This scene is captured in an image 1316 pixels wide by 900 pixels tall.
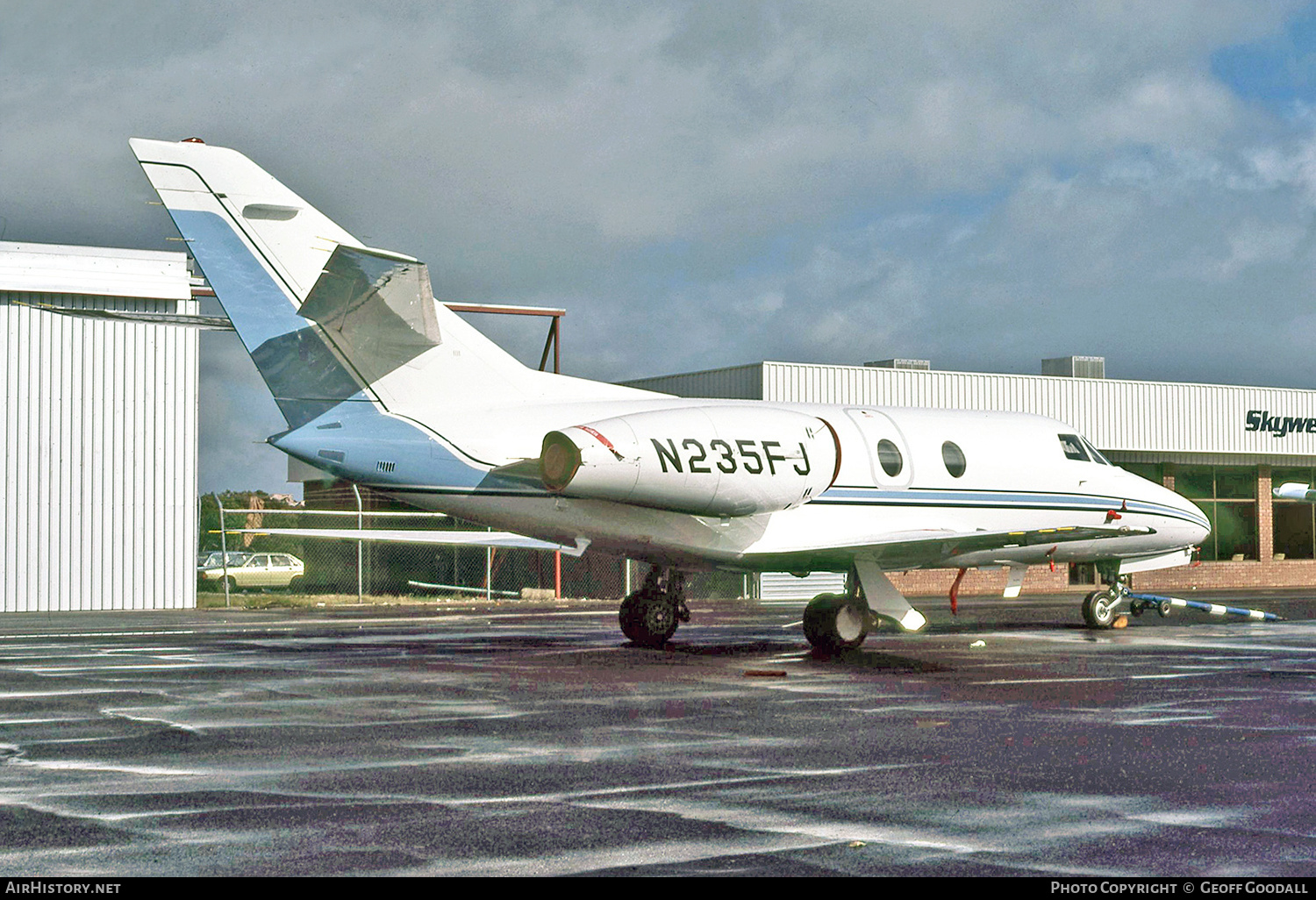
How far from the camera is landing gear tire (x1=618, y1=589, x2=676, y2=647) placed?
66.0 feet

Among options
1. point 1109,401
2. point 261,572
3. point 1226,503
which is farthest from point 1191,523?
point 261,572

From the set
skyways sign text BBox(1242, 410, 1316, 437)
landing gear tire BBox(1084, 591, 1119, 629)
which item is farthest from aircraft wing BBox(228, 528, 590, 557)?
skyways sign text BBox(1242, 410, 1316, 437)

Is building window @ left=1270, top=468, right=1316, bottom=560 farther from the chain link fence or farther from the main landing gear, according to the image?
the main landing gear

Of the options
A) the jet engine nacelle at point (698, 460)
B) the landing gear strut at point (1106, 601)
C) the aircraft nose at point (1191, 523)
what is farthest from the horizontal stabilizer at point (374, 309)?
the aircraft nose at point (1191, 523)

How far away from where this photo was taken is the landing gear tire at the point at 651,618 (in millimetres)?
20112

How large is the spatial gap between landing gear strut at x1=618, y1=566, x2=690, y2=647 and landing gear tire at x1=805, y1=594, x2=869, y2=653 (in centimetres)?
189

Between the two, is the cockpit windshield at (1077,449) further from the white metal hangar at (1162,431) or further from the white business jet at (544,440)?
the white metal hangar at (1162,431)

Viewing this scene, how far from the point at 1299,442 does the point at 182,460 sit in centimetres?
3525

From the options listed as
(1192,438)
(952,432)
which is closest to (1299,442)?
(1192,438)

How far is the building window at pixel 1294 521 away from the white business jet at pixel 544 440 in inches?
1229

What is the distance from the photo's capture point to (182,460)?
3206cm

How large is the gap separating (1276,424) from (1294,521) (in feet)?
12.8

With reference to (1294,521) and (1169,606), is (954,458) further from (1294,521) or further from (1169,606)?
(1294,521)
